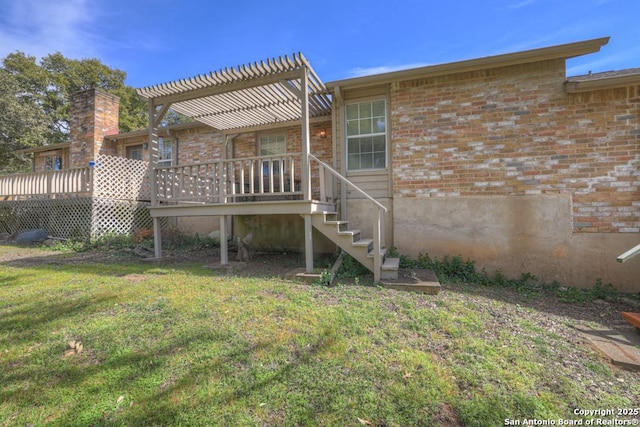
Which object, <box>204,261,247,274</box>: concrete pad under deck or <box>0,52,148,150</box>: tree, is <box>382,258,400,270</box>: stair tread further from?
<box>0,52,148,150</box>: tree

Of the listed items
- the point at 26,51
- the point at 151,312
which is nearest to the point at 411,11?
the point at 151,312

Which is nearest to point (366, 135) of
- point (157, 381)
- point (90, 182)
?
point (157, 381)

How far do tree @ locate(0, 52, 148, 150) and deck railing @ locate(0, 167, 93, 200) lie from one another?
13398 millimetres

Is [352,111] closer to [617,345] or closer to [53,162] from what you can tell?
[617,345]

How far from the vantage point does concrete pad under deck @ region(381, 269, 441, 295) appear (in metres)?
4.14

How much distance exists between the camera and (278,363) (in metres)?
2.34

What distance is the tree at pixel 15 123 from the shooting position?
1575cm

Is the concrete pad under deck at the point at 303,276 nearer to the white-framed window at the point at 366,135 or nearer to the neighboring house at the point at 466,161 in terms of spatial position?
the neighboring house at the point at 466,161

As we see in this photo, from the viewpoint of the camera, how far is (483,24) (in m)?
6.32

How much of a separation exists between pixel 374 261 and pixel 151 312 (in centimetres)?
313

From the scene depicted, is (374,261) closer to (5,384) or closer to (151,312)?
(151,312)

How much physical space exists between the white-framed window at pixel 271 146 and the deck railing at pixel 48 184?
16.5 ft

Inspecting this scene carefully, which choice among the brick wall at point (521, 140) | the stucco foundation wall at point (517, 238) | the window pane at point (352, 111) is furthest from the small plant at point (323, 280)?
the window pane at point (352, 111)

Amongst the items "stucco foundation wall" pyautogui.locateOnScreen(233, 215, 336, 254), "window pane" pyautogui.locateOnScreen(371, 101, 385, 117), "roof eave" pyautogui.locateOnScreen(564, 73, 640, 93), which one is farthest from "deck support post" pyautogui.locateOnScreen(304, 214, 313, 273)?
"roof eave" pyautogui.locateOnScreen(564, 73, 640, 93)
